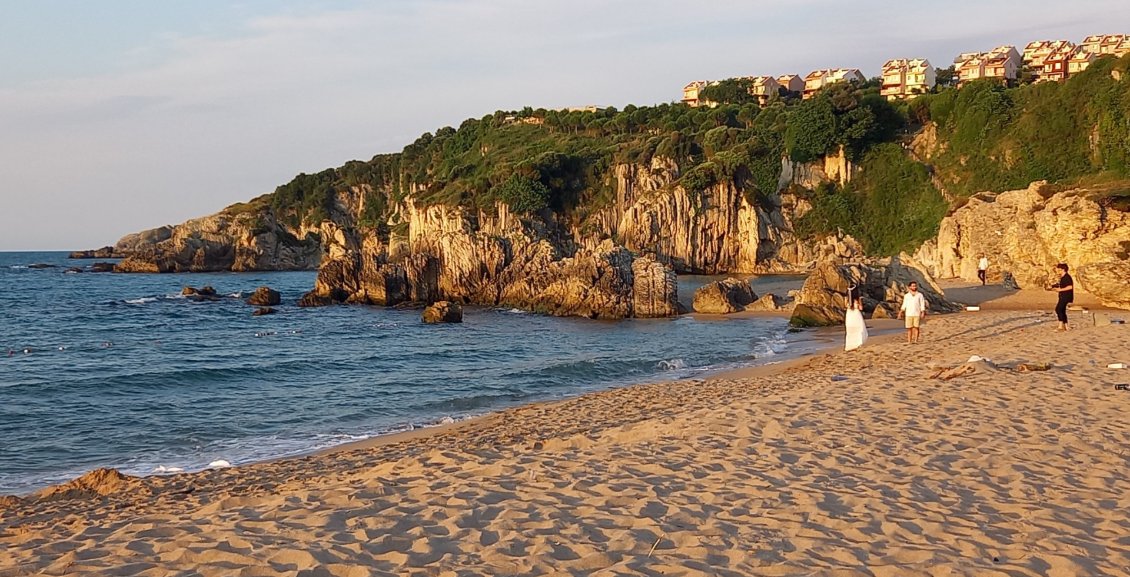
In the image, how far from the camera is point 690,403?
1467 cm

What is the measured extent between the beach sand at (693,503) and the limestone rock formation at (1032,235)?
20.0 m

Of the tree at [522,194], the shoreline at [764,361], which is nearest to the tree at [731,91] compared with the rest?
the tree at [522,194]

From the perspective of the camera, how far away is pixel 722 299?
3478cm

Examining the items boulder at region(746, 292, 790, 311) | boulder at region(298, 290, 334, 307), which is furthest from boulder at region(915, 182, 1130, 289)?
boulder at region(298, 290, 334, 307)

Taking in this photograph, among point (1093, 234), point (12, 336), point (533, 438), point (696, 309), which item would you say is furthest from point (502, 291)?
point (533, 438)

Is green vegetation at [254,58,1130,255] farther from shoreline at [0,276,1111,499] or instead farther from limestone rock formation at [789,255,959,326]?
limestone rock formation at [789,255,959,326]

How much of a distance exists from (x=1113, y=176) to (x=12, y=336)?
5062 centimetres

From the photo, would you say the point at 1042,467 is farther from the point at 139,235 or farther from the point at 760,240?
the point at 139,235

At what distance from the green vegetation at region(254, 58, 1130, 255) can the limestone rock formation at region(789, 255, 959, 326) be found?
7880 mm

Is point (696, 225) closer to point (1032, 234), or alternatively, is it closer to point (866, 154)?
point (866, 154)

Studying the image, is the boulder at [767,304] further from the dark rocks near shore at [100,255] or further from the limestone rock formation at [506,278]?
the dark rocks near shore at [100,255]

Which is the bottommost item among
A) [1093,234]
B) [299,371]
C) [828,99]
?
[299,371]

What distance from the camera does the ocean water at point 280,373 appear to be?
1390 cm

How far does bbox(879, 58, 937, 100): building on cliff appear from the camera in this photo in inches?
3312
